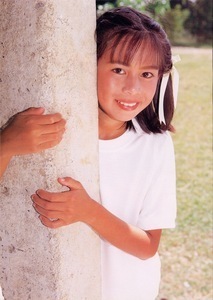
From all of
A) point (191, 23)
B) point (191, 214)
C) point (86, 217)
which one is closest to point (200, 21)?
point (191, 23)

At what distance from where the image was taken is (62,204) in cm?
145

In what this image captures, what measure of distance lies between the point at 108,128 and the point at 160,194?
11.7 inches

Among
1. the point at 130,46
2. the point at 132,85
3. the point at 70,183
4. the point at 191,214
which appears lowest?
the point at 191,214

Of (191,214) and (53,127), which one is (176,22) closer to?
(191,214)

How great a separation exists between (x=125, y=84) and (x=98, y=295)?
69 centimetres

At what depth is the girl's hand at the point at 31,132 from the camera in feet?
4.44

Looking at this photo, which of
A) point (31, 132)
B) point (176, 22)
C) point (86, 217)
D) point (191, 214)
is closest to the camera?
point (31, 132)

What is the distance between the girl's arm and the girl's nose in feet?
1.31

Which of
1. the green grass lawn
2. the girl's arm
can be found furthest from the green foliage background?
the girl's arm

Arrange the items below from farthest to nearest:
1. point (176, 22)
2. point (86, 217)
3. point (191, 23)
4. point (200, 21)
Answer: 1. point (191, 23)
2. point (200, 21)
3. point (176, 22)
4. point (86, 217)

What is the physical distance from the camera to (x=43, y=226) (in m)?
A: 1.47

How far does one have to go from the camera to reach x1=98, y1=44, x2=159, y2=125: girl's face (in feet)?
5.66

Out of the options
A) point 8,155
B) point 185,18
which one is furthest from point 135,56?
point 185,18

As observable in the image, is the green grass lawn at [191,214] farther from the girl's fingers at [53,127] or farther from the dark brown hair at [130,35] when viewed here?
the girl's fingers at [53,127]
